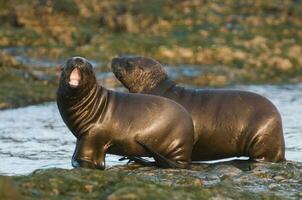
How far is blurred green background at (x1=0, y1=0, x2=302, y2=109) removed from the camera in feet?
73.6

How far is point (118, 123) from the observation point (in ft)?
31.9

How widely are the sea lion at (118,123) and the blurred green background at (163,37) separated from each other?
970 cm

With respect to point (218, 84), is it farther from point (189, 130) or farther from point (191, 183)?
point (191, 183)

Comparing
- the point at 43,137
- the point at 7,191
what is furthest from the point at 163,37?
the point at 7,191

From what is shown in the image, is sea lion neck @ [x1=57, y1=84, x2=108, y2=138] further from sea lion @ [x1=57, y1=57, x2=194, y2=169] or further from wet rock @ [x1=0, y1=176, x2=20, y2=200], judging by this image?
wet rock @ [x1=0, y1=176, x2=20, y2=200]

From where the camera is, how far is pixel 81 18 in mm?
26797

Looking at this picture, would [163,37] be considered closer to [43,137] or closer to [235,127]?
[43,137]

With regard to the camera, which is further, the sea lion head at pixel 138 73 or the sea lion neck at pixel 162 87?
the sea lion head at pixel 138 73

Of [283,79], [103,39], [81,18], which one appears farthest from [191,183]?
[81,18]

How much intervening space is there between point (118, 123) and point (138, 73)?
5.26ft

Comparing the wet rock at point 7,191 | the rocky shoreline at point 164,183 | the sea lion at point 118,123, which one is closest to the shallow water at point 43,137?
the sea lion at point 118,123

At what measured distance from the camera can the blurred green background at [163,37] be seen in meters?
22.4

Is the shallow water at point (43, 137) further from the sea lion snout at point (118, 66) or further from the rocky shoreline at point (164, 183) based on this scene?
the rocky shoreline at point (164, 183)

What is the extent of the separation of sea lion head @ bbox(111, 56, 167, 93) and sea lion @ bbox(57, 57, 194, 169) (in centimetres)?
124
